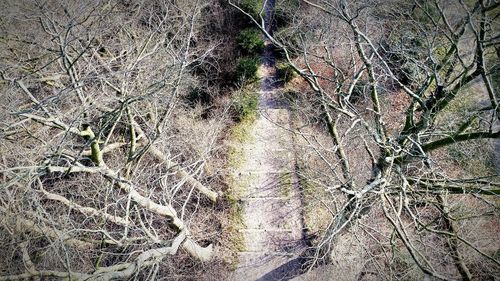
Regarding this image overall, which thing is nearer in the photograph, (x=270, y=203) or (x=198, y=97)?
(x=270, y=203)

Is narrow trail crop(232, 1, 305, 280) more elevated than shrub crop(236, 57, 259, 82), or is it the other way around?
shrub crop(236, 57, 259, 82)

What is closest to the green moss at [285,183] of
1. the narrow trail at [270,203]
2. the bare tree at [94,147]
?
the narrow trail at [270,203]

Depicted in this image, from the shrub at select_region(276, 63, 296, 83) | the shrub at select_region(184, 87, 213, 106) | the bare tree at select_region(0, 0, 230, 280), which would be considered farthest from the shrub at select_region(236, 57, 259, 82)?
the bare tree at select_region(0, 0, 230, 280)

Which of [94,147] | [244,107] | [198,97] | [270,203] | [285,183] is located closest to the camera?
[94,147]

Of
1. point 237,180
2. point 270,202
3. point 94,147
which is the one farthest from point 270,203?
point 94,147

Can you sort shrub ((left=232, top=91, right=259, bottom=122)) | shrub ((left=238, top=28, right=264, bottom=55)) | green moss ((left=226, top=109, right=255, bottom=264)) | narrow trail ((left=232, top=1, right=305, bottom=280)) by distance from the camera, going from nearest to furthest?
narrow trail ((left=232, top=1, right=305, bottom=280)) → green moss ((left=226, top=109, right=255, bottom=264)) → shrub ((left=232, top=91, right=259, bottom=122)) → shrub ((left=238, top=28, right=264, bottom=55))

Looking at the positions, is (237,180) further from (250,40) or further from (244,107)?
(250,40)

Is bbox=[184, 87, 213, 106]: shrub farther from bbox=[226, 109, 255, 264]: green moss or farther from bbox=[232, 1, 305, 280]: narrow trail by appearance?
bbox=[232, 1, 305, 280]: narrow trail
